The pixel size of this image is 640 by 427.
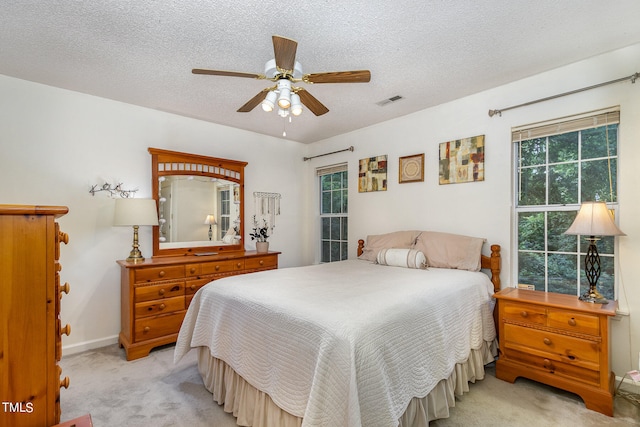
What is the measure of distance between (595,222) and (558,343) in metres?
0.89

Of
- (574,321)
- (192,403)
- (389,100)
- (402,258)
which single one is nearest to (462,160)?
(389,100)

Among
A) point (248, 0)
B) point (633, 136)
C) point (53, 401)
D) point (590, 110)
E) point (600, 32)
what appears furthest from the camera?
point (590, 110)

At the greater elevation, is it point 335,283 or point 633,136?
point 633,136

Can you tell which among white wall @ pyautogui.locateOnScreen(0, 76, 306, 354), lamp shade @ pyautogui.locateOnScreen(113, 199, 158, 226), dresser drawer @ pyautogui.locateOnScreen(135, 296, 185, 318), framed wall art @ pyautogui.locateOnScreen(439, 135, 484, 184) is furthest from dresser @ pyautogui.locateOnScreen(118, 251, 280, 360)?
framed wall art @ pyautogui.locateOnScreen(439, 135, 484, 184)

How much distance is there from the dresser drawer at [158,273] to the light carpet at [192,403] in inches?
30.4

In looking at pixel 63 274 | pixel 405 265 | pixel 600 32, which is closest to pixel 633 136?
pixel 600 32

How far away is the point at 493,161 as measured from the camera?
292 centimetres

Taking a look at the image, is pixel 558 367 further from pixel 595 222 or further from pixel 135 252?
pixel 135 252

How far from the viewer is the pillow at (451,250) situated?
281cm

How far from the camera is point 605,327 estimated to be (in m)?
1.93

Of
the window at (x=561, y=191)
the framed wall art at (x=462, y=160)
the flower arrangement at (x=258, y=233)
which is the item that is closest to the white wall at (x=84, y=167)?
the flower arrangement at (x=258, y=233)

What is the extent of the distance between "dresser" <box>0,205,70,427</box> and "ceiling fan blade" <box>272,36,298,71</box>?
1.23 m

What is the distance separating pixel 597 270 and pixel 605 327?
468mm

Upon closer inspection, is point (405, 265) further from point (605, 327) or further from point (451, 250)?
point (605, 327)
